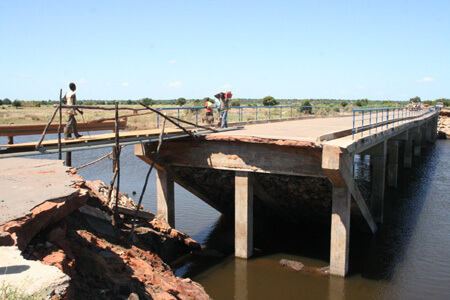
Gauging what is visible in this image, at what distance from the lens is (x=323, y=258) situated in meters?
13.6

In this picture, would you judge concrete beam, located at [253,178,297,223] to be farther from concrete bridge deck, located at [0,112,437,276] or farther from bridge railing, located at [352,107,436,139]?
bridge railing, located at [352,107,436,139]

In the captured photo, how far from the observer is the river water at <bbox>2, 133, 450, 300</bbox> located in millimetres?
11484

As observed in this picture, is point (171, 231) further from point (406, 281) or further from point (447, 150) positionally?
point (447, 150)

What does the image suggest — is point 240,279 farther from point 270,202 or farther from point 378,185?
point 378,185

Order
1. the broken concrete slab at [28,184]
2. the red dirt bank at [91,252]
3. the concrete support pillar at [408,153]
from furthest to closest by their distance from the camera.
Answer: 1. the concrete support pillar at [408,153]
2. the broken concrete slab at [28,184]
3. the red dirt bank at [91,252]

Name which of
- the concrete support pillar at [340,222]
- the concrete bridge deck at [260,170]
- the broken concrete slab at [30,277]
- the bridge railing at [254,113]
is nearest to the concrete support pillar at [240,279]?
the concrete bridge deck at [260,170]

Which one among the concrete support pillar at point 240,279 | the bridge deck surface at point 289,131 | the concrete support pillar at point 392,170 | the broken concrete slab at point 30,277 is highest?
the bridge deck surface at point 289,131

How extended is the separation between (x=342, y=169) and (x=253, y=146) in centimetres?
261

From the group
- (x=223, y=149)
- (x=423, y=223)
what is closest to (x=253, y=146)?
(x=223, y=149)

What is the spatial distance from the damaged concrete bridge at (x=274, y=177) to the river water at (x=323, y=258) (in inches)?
24.2

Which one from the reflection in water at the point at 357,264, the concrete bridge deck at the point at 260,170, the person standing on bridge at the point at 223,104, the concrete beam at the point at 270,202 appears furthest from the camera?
the person standing on bridge at the point at 223,104

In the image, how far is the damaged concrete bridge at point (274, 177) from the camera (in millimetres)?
11500

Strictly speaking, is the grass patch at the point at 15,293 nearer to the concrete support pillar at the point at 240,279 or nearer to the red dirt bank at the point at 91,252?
the red dirt bank at the point at 91,252

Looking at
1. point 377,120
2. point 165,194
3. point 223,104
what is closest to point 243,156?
point 165,194
